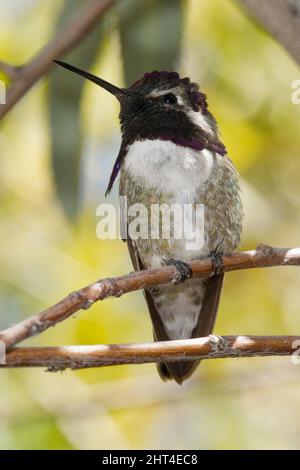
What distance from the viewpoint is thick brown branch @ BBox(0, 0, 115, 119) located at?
2945 mm

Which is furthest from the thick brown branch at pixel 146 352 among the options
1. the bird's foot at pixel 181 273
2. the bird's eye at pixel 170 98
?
the bird's eye at pixel 170 98

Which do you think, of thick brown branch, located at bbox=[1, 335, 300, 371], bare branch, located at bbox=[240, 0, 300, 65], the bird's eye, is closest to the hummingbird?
the bird's eye

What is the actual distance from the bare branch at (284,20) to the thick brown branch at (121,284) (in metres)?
0.62

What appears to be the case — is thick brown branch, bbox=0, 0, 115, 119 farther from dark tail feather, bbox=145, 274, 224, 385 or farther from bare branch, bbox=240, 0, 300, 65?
dark tail feather, bbox=145, 274, 224, 385

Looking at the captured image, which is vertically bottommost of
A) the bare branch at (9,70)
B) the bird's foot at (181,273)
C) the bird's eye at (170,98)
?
the bird's foot at (181,273)

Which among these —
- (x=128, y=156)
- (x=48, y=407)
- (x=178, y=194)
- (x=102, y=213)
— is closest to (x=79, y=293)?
(x=178, y=194)

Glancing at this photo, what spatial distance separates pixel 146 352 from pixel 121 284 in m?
0.34

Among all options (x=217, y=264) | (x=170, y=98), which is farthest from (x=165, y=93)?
(x=217, y=264)

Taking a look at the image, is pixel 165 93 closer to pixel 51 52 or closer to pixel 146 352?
pixel 51 52

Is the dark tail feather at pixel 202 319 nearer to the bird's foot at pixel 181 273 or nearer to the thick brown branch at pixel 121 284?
the thick brown branch at pixel 121 284

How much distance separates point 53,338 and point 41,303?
0.24m

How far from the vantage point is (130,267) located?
5066 millimetres

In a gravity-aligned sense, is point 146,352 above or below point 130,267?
below

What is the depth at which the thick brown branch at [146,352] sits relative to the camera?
1664 mm
